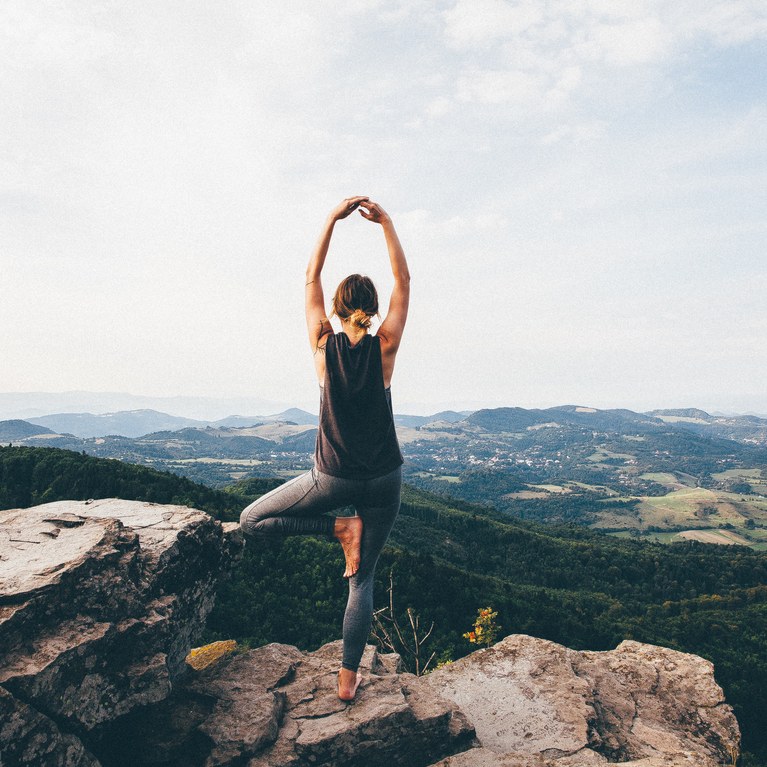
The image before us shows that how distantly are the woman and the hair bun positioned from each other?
10 mm

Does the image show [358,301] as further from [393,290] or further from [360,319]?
[393,290]

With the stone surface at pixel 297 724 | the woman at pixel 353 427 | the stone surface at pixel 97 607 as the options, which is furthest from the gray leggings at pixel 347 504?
the stone surface at pixel 97 607

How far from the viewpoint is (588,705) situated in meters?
8.02

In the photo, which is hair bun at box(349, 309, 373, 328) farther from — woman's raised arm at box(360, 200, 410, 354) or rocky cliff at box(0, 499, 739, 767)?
rocky cliff at box(0, 499, 739, 767)

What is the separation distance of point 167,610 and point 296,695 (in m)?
2.20

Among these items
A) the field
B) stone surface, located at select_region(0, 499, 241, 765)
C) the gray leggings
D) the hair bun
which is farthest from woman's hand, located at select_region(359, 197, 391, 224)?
the field

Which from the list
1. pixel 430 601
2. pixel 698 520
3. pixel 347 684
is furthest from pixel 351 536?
pixel 698 520

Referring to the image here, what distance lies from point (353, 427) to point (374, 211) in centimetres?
241

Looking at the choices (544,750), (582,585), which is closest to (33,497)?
(544,750)

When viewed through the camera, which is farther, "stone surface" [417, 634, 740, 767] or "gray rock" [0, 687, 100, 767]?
"stone surface" [417, 634, 740, 767]

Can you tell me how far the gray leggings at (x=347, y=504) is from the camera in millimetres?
5043

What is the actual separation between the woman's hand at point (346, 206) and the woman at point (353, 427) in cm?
1

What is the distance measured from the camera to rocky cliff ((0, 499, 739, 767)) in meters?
5.01

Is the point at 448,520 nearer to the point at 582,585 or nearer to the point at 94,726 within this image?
the point at 582,585
